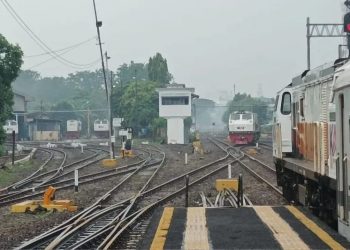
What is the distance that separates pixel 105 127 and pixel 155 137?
18632 mm

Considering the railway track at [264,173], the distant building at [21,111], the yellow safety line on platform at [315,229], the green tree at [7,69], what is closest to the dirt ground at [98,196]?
the railway track at [264,173]

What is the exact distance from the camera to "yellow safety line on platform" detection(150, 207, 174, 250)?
9192mm

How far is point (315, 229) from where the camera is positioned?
10148mm

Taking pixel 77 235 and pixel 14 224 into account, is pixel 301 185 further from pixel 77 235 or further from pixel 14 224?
pixel 14 224

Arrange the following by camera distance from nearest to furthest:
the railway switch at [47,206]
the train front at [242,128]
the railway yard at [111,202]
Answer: the railway yard at [111,202] → the railway switch at [47,206] → the train front at [242,128]

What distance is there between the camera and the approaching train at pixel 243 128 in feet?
169

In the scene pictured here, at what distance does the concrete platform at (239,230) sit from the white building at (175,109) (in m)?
52.5

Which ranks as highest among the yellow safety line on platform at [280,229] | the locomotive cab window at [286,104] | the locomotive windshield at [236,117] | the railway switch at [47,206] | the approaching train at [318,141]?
the locomotive windshield at [236,117]

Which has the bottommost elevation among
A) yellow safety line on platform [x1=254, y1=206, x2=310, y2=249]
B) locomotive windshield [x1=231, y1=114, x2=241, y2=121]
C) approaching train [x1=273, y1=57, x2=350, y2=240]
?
yellow safety line on platform [x1=254, y1=206, x2=310, y2=249]

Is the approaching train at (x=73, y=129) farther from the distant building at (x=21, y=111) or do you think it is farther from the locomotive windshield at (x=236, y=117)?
the locomotive windshield at (x=236, y=117)

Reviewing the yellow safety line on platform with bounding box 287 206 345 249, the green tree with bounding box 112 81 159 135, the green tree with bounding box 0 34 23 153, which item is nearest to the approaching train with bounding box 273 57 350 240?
the yellow safety line on platform with bounding box 287 206 345 249

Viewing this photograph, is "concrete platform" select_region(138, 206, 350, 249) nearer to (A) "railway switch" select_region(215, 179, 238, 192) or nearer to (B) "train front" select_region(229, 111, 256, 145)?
(A) "railway switch" select_region(215, 179, 238, 192)

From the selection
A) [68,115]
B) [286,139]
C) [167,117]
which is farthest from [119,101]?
[286,139]

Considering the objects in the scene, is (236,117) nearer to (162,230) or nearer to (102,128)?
(162,230)
